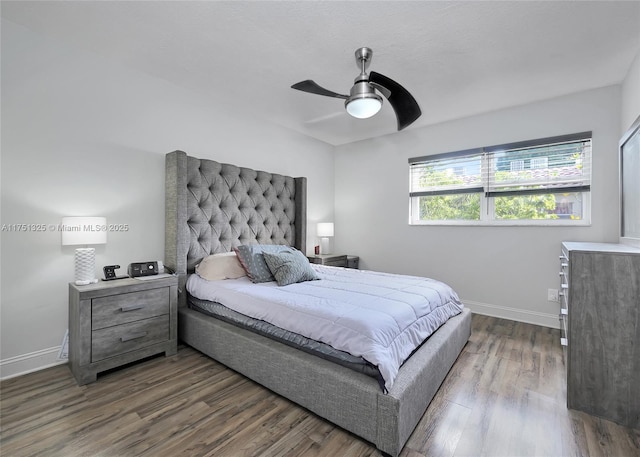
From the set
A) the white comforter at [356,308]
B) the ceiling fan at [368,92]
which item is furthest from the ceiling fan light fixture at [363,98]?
the white comforter at [356,308]

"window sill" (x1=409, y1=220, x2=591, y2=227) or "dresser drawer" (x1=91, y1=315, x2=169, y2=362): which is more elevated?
"window sill" (x1=409, y1=220, x2=591, y2=227)

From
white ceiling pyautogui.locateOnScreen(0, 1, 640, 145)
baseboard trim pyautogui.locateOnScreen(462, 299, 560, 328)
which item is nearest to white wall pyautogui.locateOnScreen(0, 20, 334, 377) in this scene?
white ceiling pyautogui.locateOnScreen(0, 1, 640, 145)

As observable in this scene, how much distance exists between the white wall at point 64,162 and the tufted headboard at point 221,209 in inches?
9.6

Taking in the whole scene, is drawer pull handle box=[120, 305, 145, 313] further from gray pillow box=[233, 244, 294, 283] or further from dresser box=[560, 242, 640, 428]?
dresser box=[560, 242, 640, 428]

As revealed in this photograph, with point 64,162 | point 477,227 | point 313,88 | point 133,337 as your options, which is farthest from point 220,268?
point 477,227

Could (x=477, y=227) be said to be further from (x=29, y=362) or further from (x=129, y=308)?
(x=29, y=362)

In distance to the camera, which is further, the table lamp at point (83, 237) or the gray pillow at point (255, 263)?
the gray pillow at point (255, 263)

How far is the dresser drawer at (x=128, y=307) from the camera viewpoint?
1.97 m

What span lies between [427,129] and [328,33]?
7.34ft

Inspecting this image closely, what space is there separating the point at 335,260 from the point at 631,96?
321cm

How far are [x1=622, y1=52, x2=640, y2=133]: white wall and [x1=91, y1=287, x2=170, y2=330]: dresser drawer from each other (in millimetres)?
3865

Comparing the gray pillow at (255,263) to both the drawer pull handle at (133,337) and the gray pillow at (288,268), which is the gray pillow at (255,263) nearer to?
the gray pillow at (288,268)

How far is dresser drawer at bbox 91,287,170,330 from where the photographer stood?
197 centimetres

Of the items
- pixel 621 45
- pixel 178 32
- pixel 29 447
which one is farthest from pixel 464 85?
pixel 29 447
